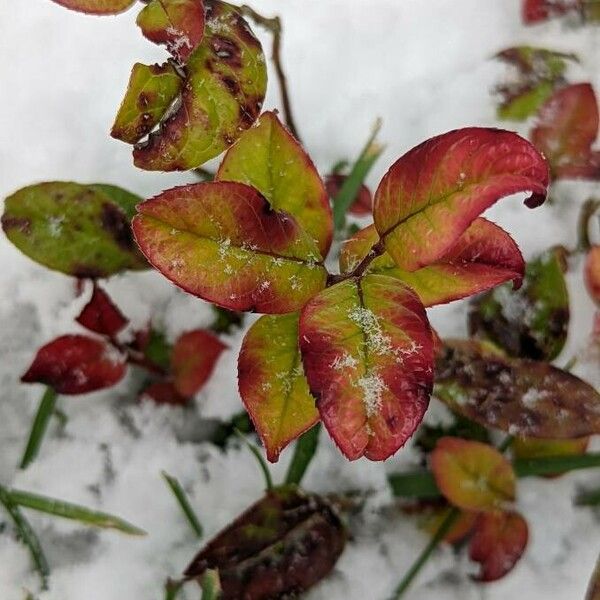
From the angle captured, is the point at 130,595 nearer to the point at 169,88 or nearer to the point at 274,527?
the point at 274,527

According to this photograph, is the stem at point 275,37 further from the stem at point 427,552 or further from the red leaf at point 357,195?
the stem at point 427,552

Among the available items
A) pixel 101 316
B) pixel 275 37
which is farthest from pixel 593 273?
pixel 101 316

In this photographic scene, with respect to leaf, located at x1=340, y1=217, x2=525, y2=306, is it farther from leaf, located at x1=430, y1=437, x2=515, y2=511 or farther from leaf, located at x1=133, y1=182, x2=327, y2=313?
leaf, located at x1=430, y1=437, x2=515, y2=511

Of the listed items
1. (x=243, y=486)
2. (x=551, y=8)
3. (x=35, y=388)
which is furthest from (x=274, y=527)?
(x=551, y=8)

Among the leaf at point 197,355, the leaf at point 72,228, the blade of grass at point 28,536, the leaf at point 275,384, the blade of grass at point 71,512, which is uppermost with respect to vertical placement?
the leaf at point 72,228

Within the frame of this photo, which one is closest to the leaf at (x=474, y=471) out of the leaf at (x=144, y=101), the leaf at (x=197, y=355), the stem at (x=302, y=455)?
the stem at (x=302, y=455)

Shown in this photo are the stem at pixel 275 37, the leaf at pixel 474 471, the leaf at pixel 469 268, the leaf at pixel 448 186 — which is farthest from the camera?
the leaf at pixel 474 471
